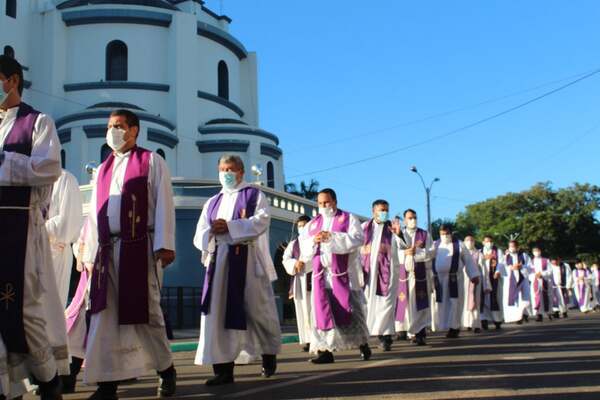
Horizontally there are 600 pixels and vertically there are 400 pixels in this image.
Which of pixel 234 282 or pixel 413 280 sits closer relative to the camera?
pixel 234 282

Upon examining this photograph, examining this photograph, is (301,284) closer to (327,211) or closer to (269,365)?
(327,211)

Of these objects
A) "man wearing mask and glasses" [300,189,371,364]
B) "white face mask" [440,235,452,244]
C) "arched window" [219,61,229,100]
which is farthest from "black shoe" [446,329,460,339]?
"arched window" [219,61,229,100]

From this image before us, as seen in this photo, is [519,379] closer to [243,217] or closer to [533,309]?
[243,217]

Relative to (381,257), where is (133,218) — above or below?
below

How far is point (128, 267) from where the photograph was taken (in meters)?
5.61

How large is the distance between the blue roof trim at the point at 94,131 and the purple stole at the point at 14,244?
28.2 meters

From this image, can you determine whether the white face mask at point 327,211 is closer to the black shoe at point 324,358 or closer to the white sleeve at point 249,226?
the black shoe at point 324,358

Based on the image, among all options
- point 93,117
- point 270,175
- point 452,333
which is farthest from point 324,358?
point 270,175

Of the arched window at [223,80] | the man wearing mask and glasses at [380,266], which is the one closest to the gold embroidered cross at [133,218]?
the man wearing mask and glasses at [380,266]

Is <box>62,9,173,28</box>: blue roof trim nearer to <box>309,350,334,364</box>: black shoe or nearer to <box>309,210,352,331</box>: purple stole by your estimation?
<box>309,210,352,331</box>: purple stole

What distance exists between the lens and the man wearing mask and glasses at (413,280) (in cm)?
1203

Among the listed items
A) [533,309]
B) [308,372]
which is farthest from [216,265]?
[533,309]

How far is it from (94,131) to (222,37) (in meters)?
11.7

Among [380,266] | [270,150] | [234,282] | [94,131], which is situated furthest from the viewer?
[270,150]
